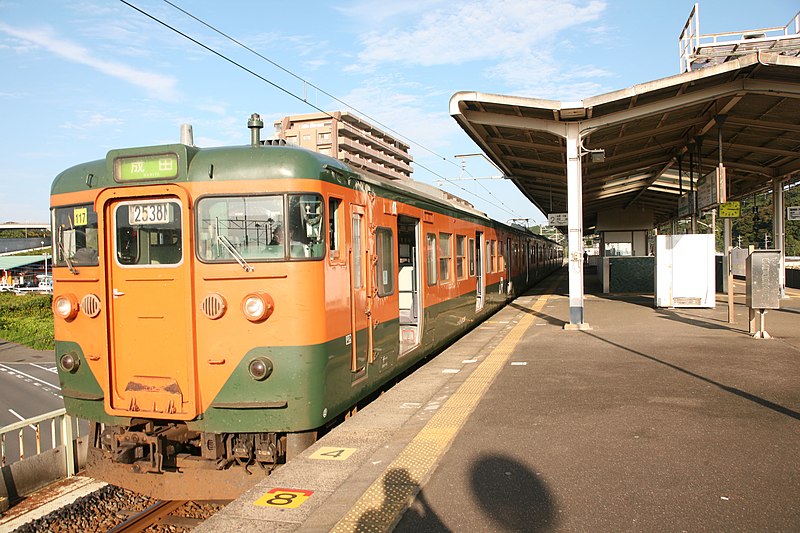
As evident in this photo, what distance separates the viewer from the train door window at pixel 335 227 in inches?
216

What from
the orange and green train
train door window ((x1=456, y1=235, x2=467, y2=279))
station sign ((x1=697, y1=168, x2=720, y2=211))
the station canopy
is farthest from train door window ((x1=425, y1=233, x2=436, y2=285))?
station sign ((x1=697, y1=168, x2=720, y2=211))

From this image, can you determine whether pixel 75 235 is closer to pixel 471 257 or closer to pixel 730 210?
pixel 471 257

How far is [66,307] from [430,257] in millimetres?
5099

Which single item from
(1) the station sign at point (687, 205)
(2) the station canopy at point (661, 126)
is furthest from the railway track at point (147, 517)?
(1) the station sign at point (687, 205)

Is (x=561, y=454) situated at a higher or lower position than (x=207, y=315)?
lower

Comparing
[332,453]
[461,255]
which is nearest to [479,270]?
[461,255]

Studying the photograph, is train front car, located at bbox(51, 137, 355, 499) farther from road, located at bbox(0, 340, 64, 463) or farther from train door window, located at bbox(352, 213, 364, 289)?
road, located at bbox(0, 340, 64, 463)

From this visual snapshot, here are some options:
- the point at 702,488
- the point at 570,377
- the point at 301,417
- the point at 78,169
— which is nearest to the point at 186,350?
the point at 301,417

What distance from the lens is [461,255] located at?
11617 mm

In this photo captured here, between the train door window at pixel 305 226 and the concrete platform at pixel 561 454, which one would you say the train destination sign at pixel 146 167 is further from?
the concrete platform at pixel 561 454

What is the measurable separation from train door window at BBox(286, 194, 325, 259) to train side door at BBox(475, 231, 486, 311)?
854cm

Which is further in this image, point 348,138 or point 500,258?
point 348,138

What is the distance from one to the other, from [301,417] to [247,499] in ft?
2.84

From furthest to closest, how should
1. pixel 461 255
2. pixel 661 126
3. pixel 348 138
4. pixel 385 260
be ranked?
pixel 348 138 → pixel 661 126 → pixel 461 255 → pixel 385 260
